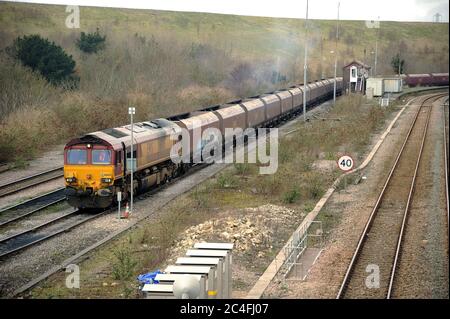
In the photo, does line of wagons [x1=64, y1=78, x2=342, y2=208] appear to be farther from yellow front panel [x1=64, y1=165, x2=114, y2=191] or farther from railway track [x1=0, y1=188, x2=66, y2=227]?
railway track [x1=0, y1=188, x2=66, y2=227]

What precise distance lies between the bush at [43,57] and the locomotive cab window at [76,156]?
103ft

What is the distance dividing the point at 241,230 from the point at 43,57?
40.2 meters

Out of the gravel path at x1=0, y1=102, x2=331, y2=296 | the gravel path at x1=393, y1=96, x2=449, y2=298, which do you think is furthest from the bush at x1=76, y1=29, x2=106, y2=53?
the gravel path at x1=393, y1=96, x2=449, y2=298

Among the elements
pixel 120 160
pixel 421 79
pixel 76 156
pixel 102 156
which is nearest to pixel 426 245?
pixel 120 160

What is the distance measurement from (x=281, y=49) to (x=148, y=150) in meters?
113

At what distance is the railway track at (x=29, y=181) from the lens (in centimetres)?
3133

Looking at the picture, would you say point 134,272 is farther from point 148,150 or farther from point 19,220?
point 148,150

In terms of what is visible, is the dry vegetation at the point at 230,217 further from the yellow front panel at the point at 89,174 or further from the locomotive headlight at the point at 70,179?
the locomotive headlight at the point at 70,179

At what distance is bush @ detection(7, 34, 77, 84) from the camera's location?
185ft

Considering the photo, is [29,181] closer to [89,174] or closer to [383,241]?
[89,174]

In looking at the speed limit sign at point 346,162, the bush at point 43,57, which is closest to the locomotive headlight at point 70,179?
the speed limit sign at point 346,162

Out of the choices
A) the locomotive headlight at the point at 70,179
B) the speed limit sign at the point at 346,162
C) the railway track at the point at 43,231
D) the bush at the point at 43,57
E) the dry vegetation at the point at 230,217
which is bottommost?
the railway track at the point at 43,231

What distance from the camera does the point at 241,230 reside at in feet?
71.4
